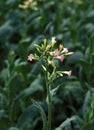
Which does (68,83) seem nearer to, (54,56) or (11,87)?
(11,87)

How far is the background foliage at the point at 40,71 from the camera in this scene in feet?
11.4

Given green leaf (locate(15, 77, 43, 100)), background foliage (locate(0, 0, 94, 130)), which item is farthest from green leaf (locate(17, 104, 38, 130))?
green leaf (locate(15, 77, 43, 100))

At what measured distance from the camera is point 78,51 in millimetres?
4461

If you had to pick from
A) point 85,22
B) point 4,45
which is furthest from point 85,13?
point 4,45

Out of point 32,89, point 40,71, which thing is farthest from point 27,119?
point 40,71

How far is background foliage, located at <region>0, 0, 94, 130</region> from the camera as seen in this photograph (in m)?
3.46

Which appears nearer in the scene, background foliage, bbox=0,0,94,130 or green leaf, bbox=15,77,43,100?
background foliage, bbox=0,0,94,130

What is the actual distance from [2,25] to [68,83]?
1583 millimetres

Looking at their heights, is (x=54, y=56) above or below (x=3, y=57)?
below

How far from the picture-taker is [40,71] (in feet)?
13.5

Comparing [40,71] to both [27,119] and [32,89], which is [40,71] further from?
[27,119]

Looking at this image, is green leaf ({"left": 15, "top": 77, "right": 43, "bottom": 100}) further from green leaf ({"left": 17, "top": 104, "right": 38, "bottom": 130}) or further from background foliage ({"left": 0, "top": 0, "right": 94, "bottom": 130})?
green leaf ({"left": 17, "top": 104, "right": 38, "bottom": 130})

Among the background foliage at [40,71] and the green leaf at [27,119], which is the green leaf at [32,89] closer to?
the background foliage at [40,71]

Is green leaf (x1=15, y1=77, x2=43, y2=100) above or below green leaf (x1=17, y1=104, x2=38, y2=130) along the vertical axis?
above
